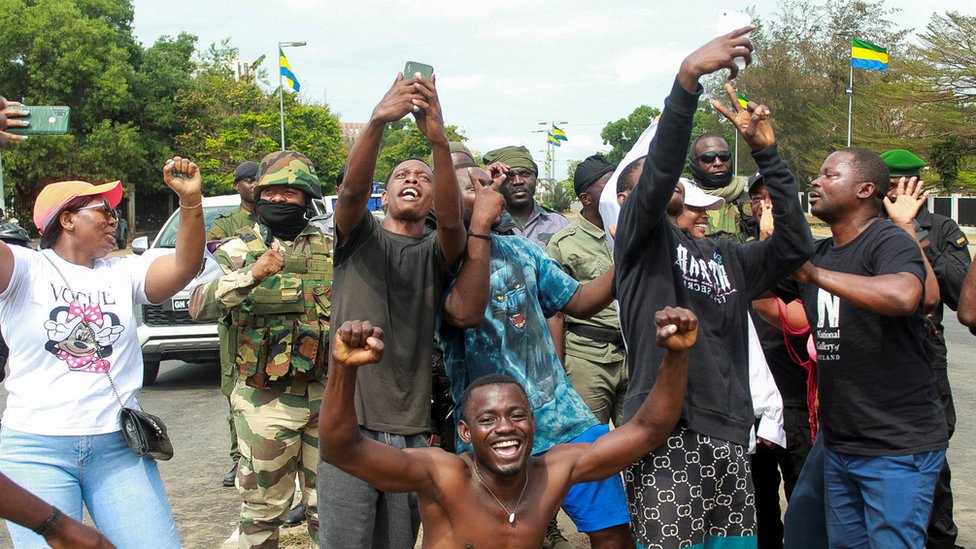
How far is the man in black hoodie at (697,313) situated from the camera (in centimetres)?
314

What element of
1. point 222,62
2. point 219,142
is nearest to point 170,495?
point 219,142

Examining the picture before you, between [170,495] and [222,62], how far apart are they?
40.6 metres

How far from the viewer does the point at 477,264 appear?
12.2 ft

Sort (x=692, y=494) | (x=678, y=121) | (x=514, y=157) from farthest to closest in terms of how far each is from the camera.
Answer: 1. (x=514, y=157)
2. (x=692, y=494)
3. (x=678, y=121)

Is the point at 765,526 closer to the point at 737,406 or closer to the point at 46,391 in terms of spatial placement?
the point at 737,406

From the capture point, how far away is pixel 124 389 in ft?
12.5

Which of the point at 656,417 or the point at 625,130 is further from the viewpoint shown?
the point at 625,130

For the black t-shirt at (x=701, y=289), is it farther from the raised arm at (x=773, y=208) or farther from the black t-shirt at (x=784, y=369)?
the black t-shirt at (x=784, y=369)

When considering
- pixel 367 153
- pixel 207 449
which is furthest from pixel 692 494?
pixel 207 449

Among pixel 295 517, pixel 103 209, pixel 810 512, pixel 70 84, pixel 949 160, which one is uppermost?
pixel 70 84

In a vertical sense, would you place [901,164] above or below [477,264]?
above

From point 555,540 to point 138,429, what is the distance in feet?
8.63

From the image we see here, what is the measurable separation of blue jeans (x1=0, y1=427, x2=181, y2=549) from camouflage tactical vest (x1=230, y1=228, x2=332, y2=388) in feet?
2.83

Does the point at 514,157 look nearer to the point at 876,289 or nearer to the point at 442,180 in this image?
the point at 442,180
